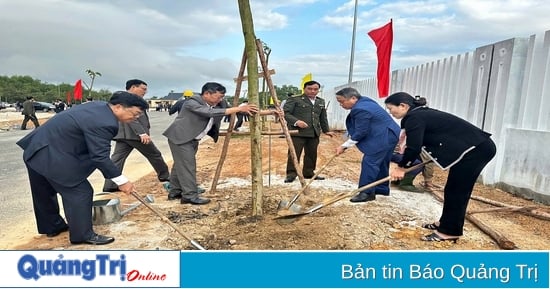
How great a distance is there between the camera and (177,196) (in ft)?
16.6

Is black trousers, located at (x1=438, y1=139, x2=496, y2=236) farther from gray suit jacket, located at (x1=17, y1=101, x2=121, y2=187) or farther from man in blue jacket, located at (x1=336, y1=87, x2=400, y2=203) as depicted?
gray suit jacket, located at (x1=17, y1=101, x2=121, y2=187)

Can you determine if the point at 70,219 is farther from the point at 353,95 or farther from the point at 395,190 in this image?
the point at 395,190

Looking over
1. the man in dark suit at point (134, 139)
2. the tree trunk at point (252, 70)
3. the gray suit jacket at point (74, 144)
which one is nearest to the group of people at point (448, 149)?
the tree trunk at point (252, 70)

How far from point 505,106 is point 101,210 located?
5834 mm

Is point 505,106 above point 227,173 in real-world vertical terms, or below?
above

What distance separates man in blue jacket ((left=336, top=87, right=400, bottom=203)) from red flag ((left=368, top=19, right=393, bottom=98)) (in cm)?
457

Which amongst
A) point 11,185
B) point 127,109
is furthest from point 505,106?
point 11,185

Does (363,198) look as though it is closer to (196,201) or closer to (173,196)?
(196,201)

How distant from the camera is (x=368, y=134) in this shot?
4859mm

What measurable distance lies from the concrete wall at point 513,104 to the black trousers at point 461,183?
2.19 m

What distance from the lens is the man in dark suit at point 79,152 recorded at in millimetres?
3160

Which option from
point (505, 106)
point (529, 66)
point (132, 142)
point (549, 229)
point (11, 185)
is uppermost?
point (529, 66)

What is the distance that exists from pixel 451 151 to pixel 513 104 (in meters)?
3.10

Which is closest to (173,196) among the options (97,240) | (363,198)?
(97,240)
